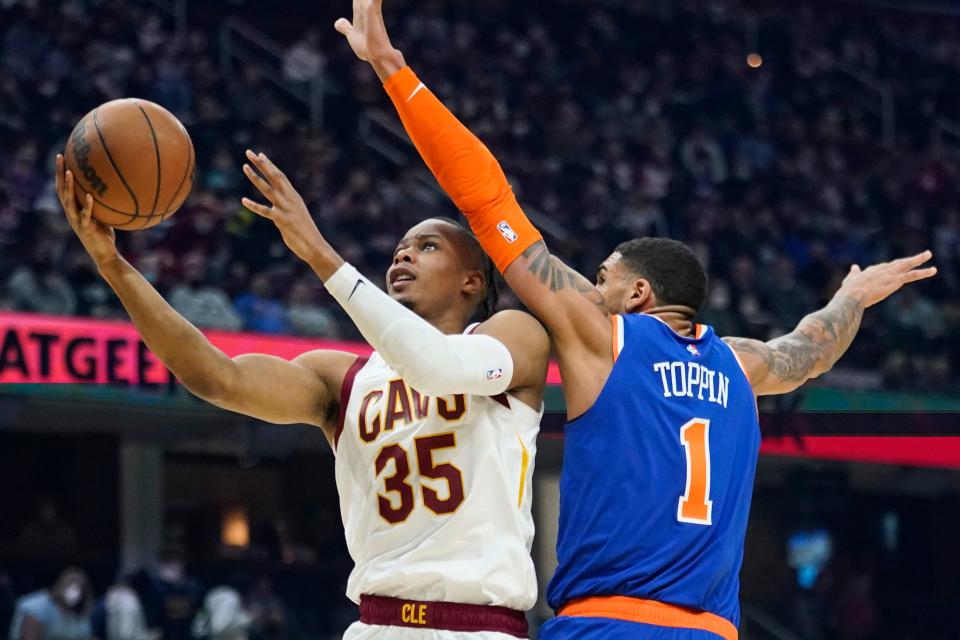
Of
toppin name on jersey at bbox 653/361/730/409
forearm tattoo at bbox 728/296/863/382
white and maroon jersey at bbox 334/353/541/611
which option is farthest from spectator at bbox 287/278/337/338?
toppin name on jersey at bbox 653/361/730/409

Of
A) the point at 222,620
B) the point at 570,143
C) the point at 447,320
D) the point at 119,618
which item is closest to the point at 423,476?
the point at 447,320

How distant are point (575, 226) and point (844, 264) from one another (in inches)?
134

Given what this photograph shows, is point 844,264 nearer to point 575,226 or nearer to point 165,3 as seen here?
point 575,226

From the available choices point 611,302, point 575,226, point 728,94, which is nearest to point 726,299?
point 575,226

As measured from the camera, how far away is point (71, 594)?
11531 millimetres

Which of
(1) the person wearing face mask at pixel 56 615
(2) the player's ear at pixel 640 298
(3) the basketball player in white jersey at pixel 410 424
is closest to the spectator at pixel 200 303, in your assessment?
(1) the person wearing face mask at pixel 56 615

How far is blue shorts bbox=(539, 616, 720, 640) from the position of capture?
4.15 meters

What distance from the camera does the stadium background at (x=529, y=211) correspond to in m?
12.8

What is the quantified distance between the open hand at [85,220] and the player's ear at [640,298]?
1.52 metres

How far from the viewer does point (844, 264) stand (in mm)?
18438

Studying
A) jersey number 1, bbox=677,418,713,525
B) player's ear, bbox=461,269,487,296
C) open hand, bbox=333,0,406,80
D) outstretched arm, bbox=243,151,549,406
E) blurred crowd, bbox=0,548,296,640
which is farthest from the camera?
blurred crowd, bbox=0,548,296,640

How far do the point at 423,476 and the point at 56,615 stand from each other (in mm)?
7840

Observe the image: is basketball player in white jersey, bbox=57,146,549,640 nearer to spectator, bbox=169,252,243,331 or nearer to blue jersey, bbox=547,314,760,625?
blue jersey, bbox=547,314,760,625

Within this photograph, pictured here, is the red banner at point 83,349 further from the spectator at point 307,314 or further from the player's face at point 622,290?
the player's face at point 622,290
